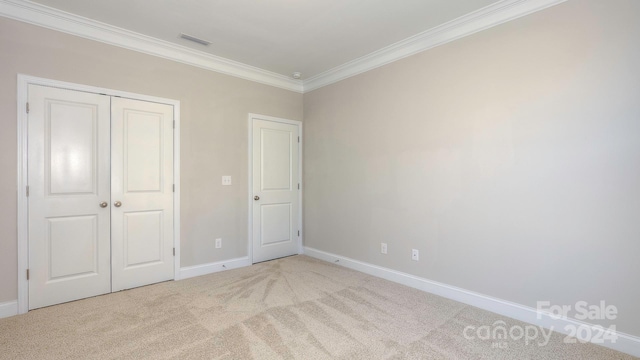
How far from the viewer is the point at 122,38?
3.02 metres

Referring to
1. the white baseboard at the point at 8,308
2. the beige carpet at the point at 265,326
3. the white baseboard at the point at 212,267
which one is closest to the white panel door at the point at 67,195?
the white baseboard at the point at 8,308

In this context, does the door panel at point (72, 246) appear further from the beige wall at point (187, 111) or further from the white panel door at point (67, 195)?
the beige wall at point (187, 111)

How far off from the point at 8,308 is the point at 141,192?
1378 millimetres

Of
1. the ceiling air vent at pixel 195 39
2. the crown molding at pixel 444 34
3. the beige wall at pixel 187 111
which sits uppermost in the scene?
the ceiling air vent at pixel 195 39

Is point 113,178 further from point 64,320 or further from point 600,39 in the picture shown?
point 600,39

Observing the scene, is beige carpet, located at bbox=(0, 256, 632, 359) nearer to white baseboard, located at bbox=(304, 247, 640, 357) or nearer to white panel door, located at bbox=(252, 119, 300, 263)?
white baseboard, located at bbox=(304, 247, 640, 357)

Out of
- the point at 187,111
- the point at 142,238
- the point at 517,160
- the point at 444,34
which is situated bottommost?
the point at 142,238

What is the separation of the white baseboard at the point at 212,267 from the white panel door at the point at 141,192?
0.53 ft

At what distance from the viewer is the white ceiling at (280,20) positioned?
8.32 ft

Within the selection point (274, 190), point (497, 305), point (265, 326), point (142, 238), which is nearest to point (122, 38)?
point (142, 238)

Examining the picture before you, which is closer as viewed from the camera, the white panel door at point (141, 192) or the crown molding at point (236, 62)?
the crown molding at point (236, 62)

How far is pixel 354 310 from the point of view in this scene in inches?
104

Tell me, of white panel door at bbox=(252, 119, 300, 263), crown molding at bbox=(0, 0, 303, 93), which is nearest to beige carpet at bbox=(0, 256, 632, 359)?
white panel door at bbox=(252, 119, 300, 263)

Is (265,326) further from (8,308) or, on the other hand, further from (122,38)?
(122,38)
